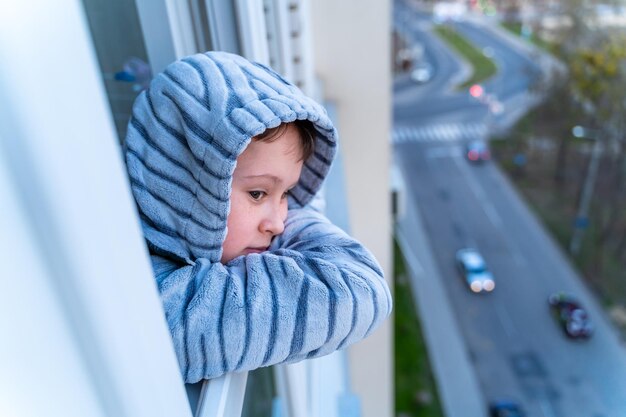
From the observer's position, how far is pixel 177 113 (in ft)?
1.14

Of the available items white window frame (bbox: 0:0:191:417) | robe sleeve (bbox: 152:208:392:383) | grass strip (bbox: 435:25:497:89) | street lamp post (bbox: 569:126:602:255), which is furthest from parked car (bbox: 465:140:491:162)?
white window frame (bbox: 0:0:191:417)

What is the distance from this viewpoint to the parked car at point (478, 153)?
602 centimetres

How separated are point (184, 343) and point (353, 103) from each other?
1429 mm

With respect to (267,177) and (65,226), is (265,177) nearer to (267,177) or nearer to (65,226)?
(267,177)

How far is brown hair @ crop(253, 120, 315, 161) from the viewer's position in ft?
1.18

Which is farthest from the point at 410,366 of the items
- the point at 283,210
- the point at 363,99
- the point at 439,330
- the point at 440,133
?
the point at 440,133

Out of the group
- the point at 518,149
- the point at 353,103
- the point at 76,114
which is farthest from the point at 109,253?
the point at 518,149

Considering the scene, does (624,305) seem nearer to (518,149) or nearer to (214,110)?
(518,149)

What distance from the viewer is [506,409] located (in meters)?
3.26

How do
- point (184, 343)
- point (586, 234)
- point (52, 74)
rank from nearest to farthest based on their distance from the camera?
point (52, 74) < point (184, 343) < point (586, 234)

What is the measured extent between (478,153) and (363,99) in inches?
187

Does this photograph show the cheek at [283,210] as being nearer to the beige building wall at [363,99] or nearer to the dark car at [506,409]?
the beige building wall at [363,99]

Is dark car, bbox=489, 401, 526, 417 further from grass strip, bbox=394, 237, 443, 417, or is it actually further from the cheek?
the cheek

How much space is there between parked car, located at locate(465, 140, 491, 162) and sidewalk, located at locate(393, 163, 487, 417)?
124 cm
